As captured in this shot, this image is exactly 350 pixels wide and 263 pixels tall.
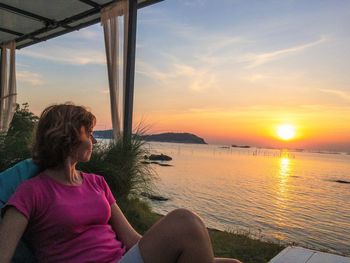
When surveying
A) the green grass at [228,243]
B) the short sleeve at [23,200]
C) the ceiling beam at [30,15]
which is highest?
the ceiling beam at [30,15]

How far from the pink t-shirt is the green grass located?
2.06 meters

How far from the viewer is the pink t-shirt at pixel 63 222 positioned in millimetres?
1296

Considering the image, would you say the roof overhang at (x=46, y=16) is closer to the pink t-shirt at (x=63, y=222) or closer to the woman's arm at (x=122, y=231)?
the woman's arm at (x=122, y=231)

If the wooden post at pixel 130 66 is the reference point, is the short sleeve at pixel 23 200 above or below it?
below

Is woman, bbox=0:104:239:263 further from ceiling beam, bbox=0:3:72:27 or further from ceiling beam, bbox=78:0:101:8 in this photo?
ceiling beam, bbox=0:3:72:27

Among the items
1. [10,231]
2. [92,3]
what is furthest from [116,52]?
[10,231]

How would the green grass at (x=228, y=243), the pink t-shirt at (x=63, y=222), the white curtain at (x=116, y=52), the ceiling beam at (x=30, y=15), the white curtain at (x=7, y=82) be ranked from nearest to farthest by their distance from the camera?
the pink t-shirt at (x=63, y=222) < the green grass at (x=228, y=243) < the white curtain at (x=116, y=52) < the ceiling beam at (x=30, y=15) < the white curtain at (x=7, y=82)

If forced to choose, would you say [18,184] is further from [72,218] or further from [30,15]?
[30,15]

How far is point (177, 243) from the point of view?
3.87ft

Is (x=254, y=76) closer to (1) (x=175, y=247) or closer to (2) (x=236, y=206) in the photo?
(2) (x=236, y=206)

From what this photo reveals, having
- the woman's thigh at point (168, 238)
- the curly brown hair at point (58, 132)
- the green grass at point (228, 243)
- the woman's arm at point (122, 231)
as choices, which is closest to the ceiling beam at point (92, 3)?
the green grass at point (228, 243)

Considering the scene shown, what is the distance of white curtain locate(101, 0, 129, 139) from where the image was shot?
488 centimetres

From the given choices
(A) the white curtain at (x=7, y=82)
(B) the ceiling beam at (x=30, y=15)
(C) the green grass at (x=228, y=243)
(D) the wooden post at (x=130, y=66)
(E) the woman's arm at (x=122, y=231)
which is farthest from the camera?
(A) the white curtain at (x=7, y=82)

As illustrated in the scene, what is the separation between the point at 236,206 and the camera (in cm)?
930
